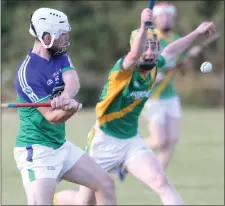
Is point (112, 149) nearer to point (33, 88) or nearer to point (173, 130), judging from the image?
point (33, 88)

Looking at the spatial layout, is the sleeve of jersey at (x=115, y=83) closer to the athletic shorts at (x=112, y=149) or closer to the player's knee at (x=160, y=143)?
the athletic shorts at (x=112, y=149)

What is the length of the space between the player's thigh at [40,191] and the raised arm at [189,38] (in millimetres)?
2183

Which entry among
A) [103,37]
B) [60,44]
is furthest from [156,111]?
[103,37]

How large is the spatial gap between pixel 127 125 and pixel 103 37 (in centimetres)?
2577

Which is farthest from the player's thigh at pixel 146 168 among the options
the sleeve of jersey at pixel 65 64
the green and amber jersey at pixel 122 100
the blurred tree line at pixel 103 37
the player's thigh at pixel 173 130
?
the blurred tree line at pixel 103 37

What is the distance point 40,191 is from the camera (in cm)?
630

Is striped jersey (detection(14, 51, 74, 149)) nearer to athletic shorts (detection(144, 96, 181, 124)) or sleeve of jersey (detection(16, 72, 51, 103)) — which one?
sleeve of jersey (detection(16, 72, 51, 103))

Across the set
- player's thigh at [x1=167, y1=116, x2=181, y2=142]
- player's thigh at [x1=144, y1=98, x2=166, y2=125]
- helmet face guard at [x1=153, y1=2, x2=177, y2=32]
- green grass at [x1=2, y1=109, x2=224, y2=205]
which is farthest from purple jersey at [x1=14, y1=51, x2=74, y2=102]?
helmet face guard at [x1=153, y1=2, x2=177, y2=32]

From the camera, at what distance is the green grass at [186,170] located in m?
9.78

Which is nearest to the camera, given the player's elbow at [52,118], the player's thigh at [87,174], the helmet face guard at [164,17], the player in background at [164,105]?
the player's elbow at [52,118]

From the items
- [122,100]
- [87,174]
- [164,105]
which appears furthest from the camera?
[164,105]

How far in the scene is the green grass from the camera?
385 inches

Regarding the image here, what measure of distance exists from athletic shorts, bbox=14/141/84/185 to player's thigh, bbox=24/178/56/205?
0.13ft

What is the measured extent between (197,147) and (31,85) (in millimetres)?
8916
